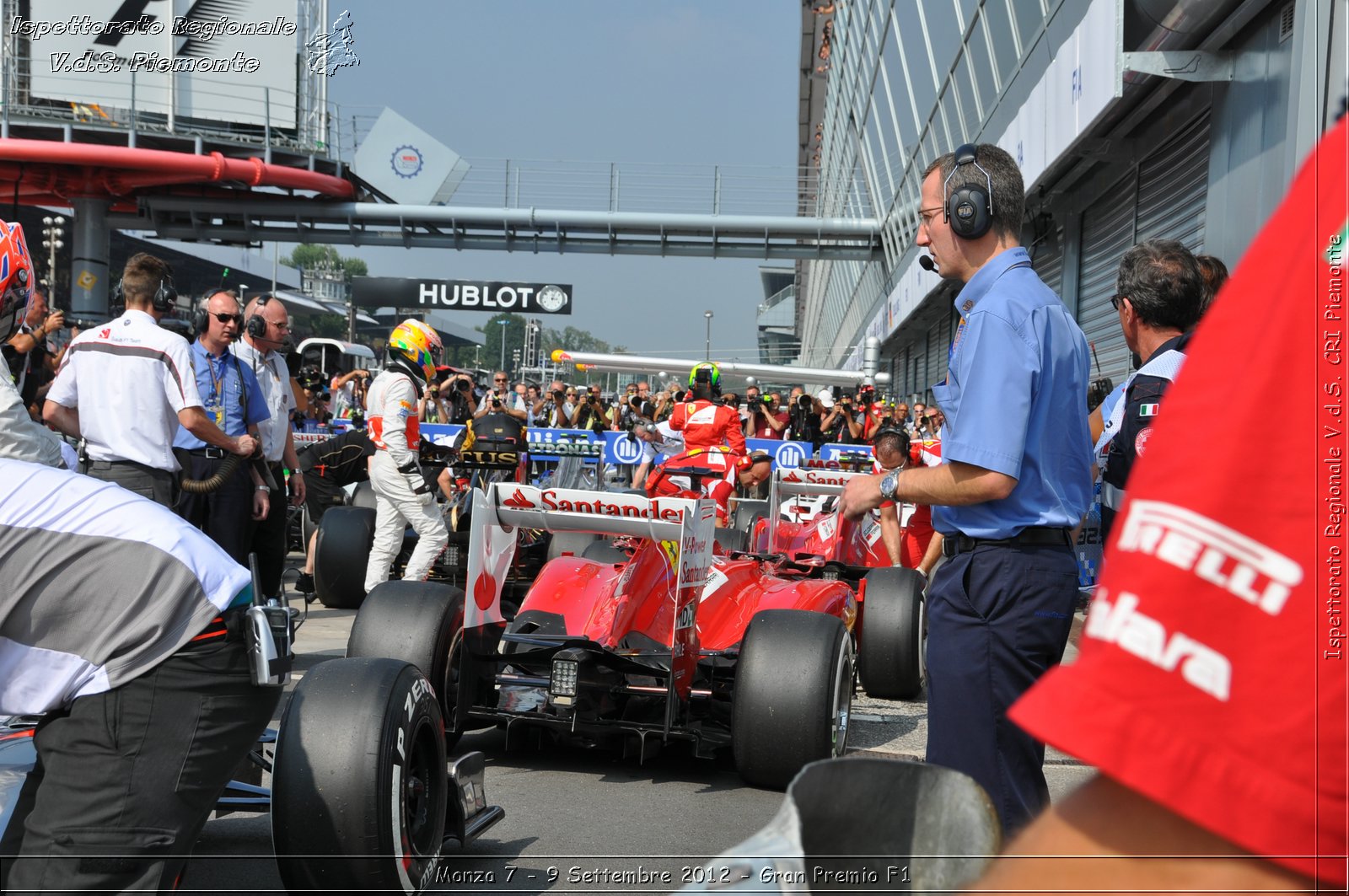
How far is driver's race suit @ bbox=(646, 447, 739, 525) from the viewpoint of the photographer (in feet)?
34.6

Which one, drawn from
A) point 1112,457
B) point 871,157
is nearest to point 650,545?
point 1112,457

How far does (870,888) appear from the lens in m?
1.16

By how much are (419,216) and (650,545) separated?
25.5 m

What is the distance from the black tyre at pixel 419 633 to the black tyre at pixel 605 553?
2408mm

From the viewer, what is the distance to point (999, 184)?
2826mm

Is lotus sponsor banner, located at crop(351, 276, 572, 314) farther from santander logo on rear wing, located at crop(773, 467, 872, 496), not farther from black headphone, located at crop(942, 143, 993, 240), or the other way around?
black headphone, located at crop(942, 143, 993, 240)

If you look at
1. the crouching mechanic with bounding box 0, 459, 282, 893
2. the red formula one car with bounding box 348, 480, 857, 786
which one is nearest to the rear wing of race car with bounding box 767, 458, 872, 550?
the red formula one car with bounding box 348, 480, 857, 786

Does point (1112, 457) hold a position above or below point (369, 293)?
below

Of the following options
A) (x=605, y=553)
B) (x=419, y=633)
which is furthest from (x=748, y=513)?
(x=419, y=633)

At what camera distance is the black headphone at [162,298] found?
18.9 feet

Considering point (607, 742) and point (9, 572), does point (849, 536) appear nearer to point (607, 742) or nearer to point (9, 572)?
point (607, 742)

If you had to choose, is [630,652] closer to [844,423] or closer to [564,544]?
[564,544]

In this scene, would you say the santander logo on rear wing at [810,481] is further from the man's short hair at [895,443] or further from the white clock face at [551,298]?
the white clock face at [551,298]

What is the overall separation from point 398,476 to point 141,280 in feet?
9.45
